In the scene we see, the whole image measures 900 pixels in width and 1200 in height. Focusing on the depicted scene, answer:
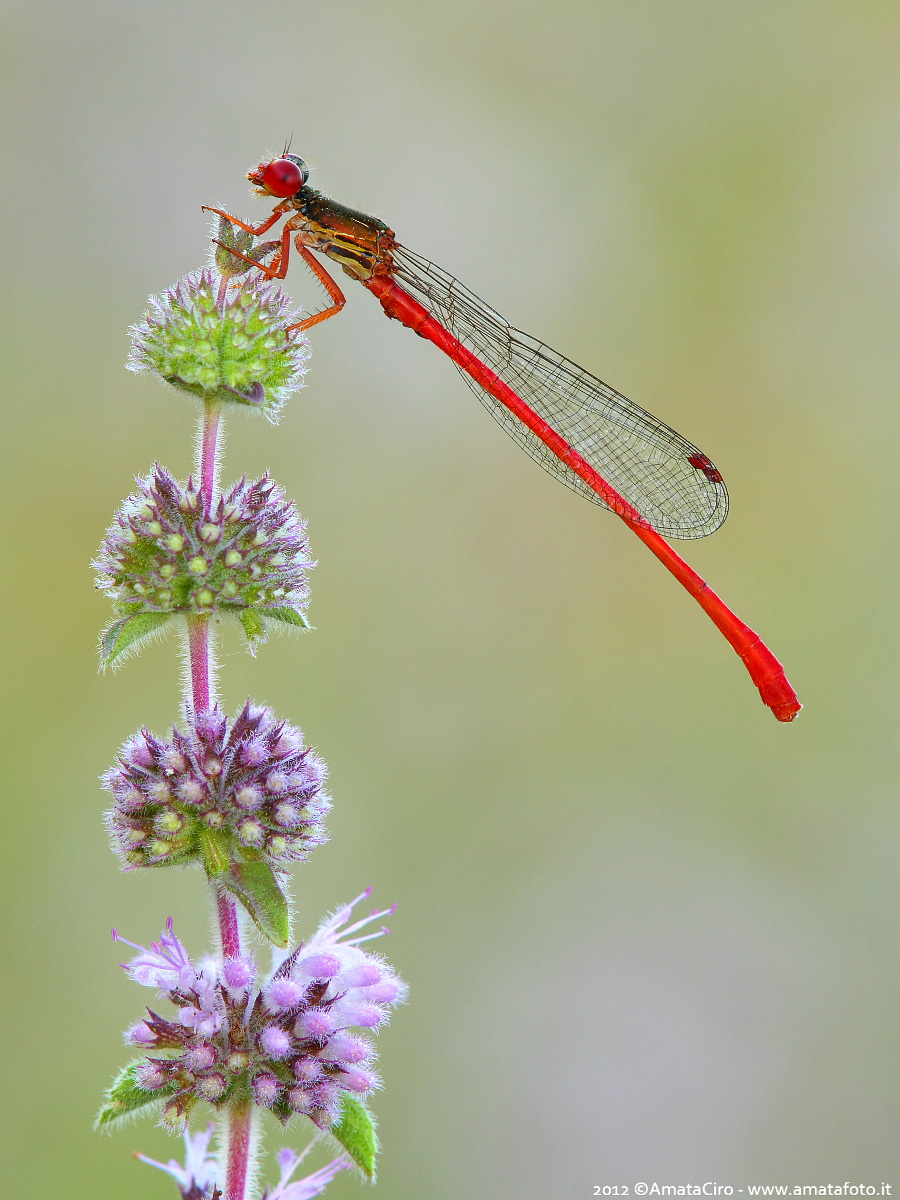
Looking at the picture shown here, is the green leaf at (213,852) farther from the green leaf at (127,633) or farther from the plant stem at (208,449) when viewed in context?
the plant stem at (208,449)

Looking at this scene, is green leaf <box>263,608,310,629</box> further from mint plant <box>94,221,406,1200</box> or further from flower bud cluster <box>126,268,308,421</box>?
flower bud cluster <box>126,268,308,421</box>

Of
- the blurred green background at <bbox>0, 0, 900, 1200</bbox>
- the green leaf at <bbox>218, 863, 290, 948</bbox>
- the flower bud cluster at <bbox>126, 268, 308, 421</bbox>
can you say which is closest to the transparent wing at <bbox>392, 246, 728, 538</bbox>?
the flower bud cluster at <bbox>126, 268, 308, 421</bbox>

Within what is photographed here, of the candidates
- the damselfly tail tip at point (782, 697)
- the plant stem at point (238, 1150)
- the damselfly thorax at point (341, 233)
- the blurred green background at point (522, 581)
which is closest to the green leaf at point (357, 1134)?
the plant stem at point (238, 1150)

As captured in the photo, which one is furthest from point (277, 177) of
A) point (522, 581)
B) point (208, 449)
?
point (522, 581)

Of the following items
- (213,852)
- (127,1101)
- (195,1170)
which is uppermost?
(213,852)

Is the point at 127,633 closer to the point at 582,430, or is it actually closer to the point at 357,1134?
the point at 357,1134
